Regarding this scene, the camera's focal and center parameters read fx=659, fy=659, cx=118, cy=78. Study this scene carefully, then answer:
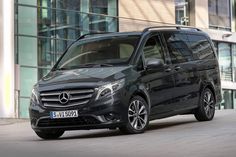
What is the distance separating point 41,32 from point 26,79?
95.2 inches

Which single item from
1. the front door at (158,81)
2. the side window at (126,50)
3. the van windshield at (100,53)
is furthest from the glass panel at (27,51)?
the side window at (126,50)

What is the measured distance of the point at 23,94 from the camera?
30.5 meters

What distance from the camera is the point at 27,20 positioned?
30938mm

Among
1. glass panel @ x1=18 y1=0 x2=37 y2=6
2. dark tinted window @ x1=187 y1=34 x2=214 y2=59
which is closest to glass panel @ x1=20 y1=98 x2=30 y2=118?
glass panel @ x1=18 y1=0 x2=37 y2=6

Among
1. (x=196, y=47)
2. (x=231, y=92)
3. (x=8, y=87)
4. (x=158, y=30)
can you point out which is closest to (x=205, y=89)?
(x=196, y=47)

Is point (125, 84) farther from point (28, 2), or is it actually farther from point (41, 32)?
point (41, 32)

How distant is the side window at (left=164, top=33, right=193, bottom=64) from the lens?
1333cm

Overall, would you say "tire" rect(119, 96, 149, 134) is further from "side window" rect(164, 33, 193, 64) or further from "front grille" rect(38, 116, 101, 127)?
"side window" rect(164, 33, 193, 64)

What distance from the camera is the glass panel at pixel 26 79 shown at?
3059 cm

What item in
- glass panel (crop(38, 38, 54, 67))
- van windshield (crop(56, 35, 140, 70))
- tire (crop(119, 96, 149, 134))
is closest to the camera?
tire (crop(119, 96, 149, 134))

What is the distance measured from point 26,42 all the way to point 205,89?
17781 millimetres

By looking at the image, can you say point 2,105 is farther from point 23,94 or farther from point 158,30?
point 158,30

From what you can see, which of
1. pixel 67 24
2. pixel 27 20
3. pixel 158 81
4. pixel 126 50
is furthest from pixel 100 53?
pixel 67 24

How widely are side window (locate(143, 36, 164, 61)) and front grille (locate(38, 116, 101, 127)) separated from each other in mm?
1967
